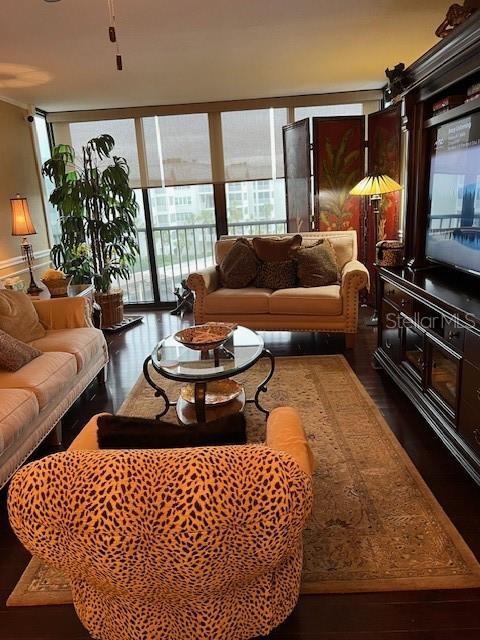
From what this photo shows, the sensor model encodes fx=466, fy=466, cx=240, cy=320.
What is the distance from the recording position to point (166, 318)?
535 cm

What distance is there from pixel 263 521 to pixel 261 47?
3.42 meters

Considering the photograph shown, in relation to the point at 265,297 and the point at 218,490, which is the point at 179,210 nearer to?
the point at 265,297

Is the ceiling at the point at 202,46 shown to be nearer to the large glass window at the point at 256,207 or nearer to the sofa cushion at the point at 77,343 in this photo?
the large glass window at the point at 256,207

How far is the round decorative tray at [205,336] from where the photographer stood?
8.71 feet

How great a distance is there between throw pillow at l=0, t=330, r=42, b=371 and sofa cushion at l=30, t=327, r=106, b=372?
0.25 meters

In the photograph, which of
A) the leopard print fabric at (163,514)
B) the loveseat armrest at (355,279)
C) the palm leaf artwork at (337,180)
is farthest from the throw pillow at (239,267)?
the leopard print fabric at (163,514)

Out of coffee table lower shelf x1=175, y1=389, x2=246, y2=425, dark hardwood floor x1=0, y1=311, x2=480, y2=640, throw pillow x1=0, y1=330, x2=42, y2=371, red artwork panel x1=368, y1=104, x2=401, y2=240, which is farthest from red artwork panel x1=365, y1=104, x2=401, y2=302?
throw pillow x1=0, y1=330, x2=42, y2=371

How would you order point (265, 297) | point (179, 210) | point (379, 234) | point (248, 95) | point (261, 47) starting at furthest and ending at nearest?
point (179, 210) < point (248, 95) < point (379, 234) < point (265, 297) < point (261, 47)

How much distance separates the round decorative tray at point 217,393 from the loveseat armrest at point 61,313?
44.2 inches

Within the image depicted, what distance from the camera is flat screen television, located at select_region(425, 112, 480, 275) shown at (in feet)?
8.01

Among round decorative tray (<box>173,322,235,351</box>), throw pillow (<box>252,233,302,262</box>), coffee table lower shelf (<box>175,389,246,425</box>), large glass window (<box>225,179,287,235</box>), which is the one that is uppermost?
large glass window (<box>225,179,287,235</box>)

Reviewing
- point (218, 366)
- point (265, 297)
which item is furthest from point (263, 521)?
point (265, 297)

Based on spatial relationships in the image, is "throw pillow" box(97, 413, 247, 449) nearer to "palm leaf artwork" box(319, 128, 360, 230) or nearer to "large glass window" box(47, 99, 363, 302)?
"palm leaf artwork" box(319, 128, 360, 230)

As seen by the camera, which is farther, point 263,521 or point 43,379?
point 43,379
